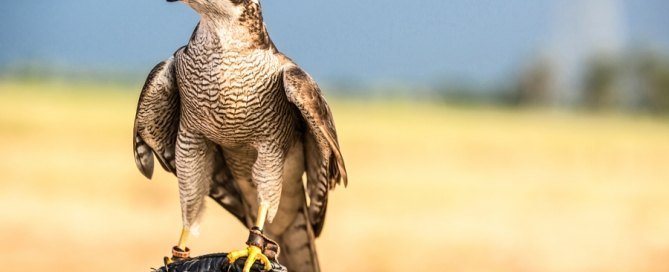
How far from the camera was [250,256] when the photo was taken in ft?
15.8

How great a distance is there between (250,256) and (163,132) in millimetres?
1183

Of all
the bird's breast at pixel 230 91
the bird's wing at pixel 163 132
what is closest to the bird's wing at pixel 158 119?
the bird's wing at pixel 163 132

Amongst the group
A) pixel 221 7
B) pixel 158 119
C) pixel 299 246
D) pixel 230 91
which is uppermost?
pixel 221 7

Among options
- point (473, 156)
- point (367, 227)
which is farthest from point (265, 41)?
point (473, 156)

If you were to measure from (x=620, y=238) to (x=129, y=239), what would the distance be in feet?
25.7

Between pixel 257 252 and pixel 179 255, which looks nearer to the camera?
pixel 257 252

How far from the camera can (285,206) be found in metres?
6.00

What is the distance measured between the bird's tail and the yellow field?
6.30 metres

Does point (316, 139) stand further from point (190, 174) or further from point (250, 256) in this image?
point (250, 256)

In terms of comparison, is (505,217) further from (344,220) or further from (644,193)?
(644,193)

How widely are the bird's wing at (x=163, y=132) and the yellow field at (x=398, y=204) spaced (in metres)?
6.20

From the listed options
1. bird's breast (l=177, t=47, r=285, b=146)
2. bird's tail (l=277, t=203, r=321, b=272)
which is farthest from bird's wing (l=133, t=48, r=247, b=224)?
bird's tail (l=277, t=203, r=321, b=272)

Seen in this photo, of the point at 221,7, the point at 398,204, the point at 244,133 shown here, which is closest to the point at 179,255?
the point at 244,133

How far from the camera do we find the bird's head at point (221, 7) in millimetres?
4734
